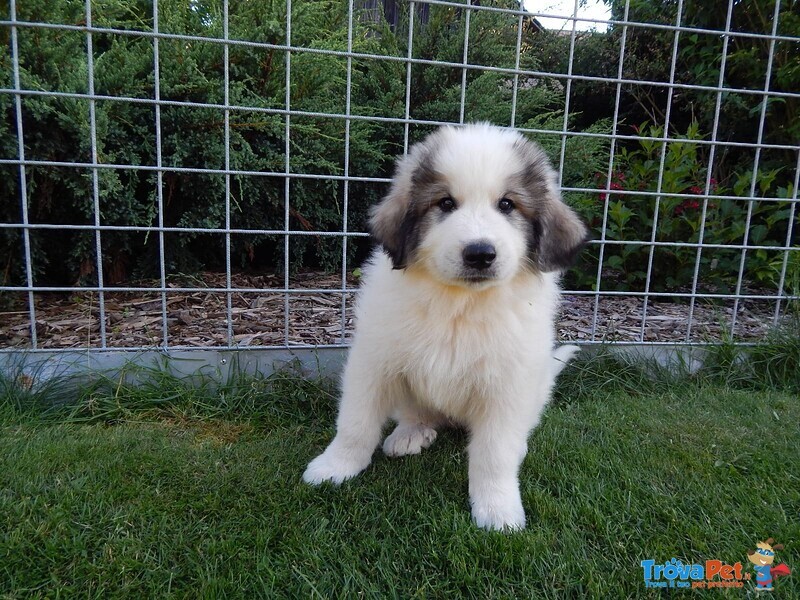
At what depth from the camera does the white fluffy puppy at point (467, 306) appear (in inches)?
69.3

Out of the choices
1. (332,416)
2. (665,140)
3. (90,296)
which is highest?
(665,140)

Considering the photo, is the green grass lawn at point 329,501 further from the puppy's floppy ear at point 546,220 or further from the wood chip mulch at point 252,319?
the puppy's floppy ear at point 546,220

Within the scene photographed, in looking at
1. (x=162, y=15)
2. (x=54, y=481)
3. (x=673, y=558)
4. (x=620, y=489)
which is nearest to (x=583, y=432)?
(x=620, y=489)

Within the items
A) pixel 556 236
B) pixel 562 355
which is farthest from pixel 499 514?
pixel 562 355

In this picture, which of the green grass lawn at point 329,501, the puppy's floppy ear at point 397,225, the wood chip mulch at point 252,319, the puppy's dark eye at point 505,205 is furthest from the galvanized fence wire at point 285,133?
the puppy's dark eye at point 505,205

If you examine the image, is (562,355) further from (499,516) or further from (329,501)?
(329,501)

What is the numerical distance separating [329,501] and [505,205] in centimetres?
117

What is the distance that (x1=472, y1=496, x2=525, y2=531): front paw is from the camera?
1765 millimetres

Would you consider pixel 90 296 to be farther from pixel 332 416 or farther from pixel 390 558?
pixel 390 558

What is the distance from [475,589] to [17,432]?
1.93 metres

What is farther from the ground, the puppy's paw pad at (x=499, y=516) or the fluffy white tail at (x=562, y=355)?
the fluffy white tail at (x=562, y=355)

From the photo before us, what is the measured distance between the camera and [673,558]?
64.4 inches

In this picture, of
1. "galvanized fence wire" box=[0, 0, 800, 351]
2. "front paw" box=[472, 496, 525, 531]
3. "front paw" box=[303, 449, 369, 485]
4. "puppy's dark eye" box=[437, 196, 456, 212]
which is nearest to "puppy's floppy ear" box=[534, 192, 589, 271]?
Answer: "puppy's dark eye" box=[437, 196, 456, 212]

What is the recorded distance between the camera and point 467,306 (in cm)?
191
